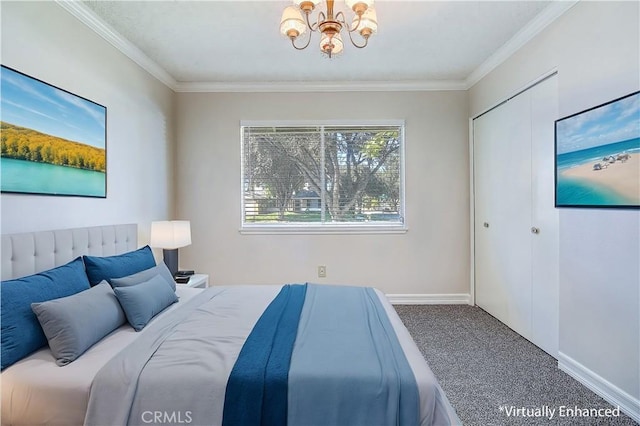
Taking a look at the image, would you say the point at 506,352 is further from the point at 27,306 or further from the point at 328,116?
the point at 27,306

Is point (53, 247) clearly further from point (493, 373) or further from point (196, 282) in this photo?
point (493, 373)

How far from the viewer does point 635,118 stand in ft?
5.56

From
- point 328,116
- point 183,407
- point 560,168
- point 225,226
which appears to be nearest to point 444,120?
point 328,116

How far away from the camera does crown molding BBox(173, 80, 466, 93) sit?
3.57 m

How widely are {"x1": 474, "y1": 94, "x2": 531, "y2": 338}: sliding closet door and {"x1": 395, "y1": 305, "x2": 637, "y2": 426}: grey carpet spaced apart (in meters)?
0.26

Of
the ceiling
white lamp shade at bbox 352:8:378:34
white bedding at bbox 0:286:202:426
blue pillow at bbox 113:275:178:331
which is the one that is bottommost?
white bedding at bbox 0:286:202:426

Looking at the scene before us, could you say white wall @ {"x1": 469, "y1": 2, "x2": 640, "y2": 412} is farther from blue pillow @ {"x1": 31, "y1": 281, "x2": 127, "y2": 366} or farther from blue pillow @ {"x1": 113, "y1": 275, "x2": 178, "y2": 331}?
blue pillow @ {"x1": 31, "y1": 281, "x2": 127, "y2": 366}

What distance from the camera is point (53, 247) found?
6.24 ft

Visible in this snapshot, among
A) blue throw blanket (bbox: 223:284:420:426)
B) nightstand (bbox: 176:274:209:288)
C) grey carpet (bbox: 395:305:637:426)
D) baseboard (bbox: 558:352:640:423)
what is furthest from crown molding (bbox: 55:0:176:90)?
baseboard (bbox: 558:352:640:423)

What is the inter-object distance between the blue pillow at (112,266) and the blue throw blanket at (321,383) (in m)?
1.14

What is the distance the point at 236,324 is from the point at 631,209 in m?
2.33

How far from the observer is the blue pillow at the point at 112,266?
6.31ft

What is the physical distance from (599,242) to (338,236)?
7.67ft

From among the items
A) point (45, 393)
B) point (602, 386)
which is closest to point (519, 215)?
point (602, 386)
